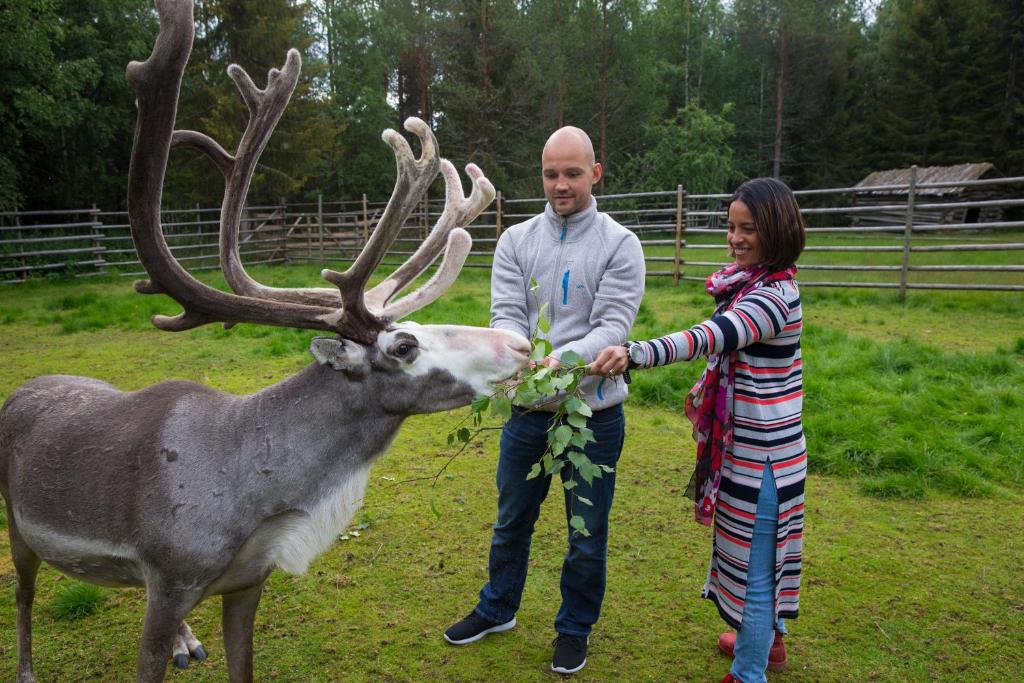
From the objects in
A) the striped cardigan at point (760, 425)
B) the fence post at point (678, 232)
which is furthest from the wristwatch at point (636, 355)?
the fence post at point (678, 232)

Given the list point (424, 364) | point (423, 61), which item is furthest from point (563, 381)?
point (423, 61)

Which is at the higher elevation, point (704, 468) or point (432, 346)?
point (432, 346)

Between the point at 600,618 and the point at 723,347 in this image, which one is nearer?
the point at 723,347

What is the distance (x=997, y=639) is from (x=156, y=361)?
8.42 m

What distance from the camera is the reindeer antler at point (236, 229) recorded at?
253cm

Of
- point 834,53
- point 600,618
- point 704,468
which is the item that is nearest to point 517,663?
point 600,618

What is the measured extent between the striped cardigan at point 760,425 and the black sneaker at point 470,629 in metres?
1.17

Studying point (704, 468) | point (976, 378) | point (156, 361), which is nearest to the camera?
point (704, 468)

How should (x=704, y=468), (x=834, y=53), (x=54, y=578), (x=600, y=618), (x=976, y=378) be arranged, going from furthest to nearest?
(x=834, y=53)
(x=976, y=378)
(x=54, y=578)
(x=600, y=618)
(x=704, y=468)

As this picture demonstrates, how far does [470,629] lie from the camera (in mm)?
3439

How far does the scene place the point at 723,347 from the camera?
8.48 feet

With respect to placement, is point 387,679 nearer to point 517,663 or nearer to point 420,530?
point 517,663

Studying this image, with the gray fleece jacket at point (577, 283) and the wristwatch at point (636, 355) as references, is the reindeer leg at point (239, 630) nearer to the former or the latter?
the gray fleece jacket at point (577, 283)

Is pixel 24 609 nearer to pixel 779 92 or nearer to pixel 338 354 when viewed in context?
pixel 338 354
